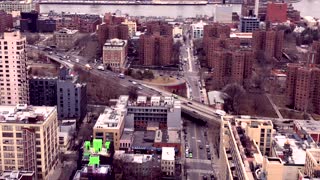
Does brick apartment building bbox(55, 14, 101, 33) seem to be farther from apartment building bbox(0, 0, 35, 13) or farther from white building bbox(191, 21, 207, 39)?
white building bbox(191, 21, 207, 39)

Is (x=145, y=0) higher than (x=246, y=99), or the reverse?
(x=145, y=0)

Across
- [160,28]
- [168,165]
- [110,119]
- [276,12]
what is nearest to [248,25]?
[276,12]

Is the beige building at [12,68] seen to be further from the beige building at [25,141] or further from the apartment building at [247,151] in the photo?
the apartment building at [247,151]

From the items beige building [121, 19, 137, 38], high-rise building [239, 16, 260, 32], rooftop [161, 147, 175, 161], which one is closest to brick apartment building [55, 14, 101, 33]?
beige building [121, 19, 137, 38]

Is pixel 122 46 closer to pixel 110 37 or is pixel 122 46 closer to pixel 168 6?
pixel 110 37

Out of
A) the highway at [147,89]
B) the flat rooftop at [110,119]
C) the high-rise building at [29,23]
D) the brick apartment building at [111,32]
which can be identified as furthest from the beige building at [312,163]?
the high-rise building at [29,23]

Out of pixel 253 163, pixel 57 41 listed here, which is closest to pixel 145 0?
pixel 57 41
